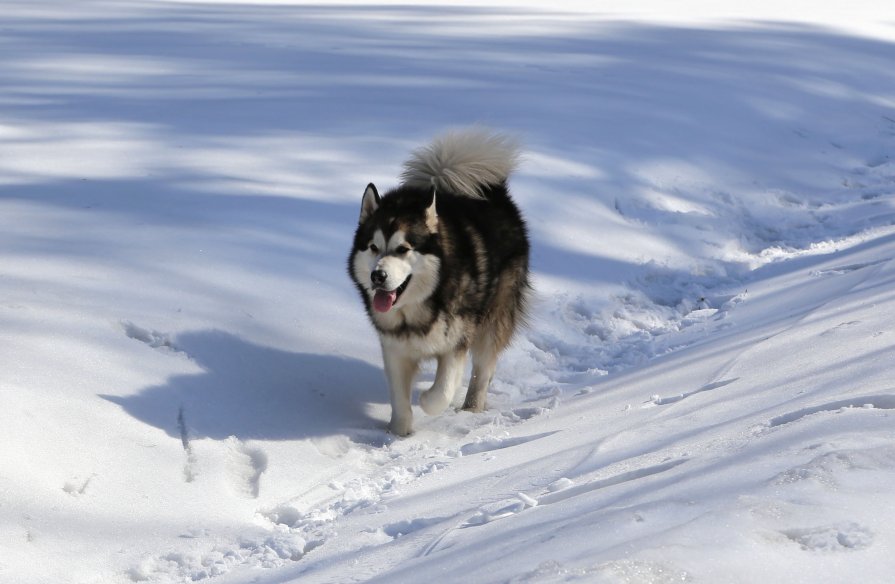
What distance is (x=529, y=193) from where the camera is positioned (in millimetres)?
7812

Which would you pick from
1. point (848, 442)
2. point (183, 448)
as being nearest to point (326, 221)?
point (183, 448)

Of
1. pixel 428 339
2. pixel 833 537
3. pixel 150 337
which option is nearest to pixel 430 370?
pixel 428 339

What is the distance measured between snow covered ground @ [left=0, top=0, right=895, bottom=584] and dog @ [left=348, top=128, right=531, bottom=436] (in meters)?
0.30

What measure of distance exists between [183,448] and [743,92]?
29.8ft

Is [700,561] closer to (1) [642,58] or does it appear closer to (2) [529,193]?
(2) [529,193]

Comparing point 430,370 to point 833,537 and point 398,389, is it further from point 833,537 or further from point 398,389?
point 833,537

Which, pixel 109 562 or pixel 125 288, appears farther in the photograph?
pixel 125 288

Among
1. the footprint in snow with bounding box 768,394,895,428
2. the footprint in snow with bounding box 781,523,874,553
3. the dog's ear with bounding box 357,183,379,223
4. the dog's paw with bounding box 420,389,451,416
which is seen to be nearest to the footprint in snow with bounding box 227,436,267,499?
the dog's paw with bounding box 420,389,451,416

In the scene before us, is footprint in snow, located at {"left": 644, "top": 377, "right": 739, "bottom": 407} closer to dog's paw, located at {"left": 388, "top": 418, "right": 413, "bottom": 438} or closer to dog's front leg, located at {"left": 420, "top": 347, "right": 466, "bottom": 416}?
dog's front leg, located at {"left": 420, "top": 347, "right": 466, "bottom": 416}

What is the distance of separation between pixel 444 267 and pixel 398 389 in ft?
1.96

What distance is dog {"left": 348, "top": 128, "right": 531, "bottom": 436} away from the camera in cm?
480

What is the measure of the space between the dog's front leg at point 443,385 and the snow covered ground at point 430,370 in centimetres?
13

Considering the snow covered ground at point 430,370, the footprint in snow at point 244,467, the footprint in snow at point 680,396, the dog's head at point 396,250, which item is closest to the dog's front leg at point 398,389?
the snow covered ground at point 430,370

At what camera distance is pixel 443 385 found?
4.96 m
